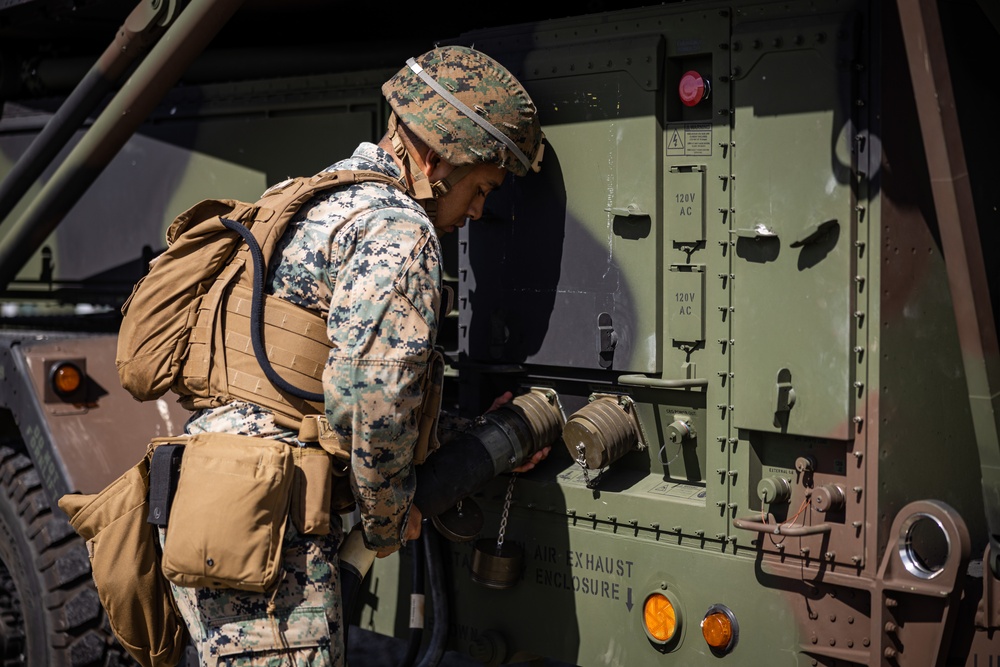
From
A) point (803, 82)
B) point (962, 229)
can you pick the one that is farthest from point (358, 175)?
point (962, 229)

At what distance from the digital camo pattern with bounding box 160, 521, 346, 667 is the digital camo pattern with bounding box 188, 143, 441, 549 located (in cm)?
17

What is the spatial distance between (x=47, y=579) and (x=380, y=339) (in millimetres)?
2038

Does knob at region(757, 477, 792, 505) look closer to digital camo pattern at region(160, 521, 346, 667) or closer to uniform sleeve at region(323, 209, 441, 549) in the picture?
uniform sleeve at region(323, 209, 441, 549)

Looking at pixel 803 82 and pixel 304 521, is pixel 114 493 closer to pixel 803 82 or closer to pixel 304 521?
pixel 304 521

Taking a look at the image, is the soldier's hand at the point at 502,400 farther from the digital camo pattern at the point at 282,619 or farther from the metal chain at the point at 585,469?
the digital camo pattern at the point at 282,619

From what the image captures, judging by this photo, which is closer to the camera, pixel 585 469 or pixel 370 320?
pixel 370 320

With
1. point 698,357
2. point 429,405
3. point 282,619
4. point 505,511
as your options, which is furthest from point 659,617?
point 282,619

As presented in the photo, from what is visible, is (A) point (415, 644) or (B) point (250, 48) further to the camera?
(B) point (250, 48)

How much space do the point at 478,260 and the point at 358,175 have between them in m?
0.81

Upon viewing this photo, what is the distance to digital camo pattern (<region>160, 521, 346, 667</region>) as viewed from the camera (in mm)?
2688

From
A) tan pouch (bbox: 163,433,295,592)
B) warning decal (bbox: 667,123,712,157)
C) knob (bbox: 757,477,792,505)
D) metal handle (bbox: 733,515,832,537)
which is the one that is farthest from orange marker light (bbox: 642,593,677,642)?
warning decal (bbox: 667,123,712,157)

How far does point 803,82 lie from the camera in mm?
2883

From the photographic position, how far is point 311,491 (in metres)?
2.72

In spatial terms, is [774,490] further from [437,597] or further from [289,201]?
[289,201]
